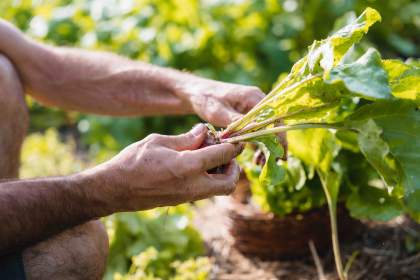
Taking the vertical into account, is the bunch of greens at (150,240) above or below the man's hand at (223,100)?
below

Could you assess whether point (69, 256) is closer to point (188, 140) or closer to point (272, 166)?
point (188, 140)

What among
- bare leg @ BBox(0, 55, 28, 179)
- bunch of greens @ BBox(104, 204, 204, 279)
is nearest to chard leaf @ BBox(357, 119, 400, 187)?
bunch of greens @ BBox(104, 204, 204, 279)

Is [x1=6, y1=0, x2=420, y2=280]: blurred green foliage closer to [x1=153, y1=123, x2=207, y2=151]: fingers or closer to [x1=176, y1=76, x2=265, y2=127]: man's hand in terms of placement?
[x1=176, y1=76, x2=265, y2=127]: man's hand

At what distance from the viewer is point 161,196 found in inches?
69.0

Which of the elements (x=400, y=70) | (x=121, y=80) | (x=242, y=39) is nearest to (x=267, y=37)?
(x=242, y=39)

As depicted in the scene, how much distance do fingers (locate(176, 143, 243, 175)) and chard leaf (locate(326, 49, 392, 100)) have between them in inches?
15.6

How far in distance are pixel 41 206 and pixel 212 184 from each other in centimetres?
51

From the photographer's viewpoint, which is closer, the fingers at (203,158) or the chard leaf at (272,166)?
the fingers at (203,158)

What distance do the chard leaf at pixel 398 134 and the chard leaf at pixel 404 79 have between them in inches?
1.7

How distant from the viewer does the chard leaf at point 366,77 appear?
146 centimetres

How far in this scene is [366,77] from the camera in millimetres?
1510

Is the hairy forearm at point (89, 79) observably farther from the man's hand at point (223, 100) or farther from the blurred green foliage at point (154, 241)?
the blurred green foliage at point (154, 241)

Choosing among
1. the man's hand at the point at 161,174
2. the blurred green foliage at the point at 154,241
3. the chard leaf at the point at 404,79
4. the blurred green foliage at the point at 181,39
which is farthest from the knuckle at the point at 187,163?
the blurred green foliage at the point at 181,39

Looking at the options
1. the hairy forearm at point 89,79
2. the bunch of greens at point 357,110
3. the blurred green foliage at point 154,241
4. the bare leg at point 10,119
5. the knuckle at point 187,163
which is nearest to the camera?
the bunch of greens at point 357,110
